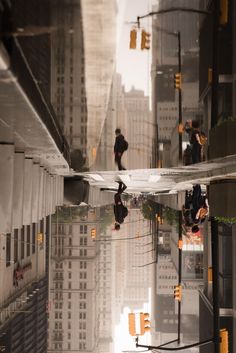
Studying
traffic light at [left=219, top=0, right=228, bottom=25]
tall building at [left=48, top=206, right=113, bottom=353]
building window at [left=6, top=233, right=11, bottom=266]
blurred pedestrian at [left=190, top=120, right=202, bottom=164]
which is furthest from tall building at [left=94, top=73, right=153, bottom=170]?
traffic light at [left=219, top=0, right=228, bottom=25]

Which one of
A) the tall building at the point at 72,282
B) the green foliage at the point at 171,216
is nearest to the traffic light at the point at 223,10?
the tall building at the point at 72,282

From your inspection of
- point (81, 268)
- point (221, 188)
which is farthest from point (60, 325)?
point (221, 188)

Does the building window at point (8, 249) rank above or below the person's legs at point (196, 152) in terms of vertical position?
below

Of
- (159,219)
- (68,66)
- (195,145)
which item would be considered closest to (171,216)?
(159,219)

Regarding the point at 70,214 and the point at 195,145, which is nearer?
the point at 195,145

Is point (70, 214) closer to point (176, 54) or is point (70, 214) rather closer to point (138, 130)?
point (138, 130)

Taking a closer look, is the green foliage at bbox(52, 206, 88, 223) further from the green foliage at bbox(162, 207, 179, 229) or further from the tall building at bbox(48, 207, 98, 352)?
the green foliage at bbox(162, 207, 179, 229)

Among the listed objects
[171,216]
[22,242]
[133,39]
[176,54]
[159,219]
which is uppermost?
[176,54]

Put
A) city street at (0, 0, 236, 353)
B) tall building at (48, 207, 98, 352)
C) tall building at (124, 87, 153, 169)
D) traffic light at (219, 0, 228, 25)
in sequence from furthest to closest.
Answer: tall building at (48, 207, 98, 352)
tall building at (124, 87, 153, 169)
traffic light at (219, 0, 228, 25)
city street at (0, 0, 236, 353)

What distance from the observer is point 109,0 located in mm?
13320

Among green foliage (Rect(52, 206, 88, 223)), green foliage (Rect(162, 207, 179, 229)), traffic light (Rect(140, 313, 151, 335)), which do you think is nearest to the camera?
traffic light (Rect(140, 313, 151, 335))

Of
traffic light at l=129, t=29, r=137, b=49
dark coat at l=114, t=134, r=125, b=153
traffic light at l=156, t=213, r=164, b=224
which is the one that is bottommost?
traffic light at l=156, t=213, r=164, b=224

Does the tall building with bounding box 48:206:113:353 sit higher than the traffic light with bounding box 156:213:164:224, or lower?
lower

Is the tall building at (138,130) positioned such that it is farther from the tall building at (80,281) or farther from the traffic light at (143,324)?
the traffic light at (143,324)
